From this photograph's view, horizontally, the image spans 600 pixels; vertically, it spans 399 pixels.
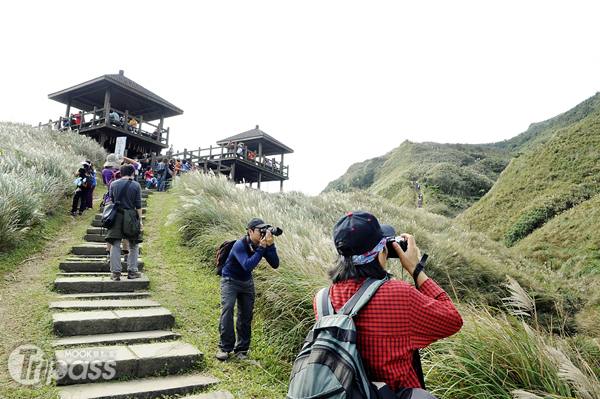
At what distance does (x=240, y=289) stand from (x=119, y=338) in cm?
143

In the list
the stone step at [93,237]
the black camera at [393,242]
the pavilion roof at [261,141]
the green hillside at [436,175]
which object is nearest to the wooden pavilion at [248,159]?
the pavilion roof at [261,141]

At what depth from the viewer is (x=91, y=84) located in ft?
60.0

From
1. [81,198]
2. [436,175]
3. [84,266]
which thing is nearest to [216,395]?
[84,266]

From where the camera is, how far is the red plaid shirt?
136 cm

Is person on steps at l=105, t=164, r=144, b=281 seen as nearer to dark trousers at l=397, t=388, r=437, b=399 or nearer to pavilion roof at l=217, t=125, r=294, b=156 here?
dark trousers at l=397, t=388, r=437, b=399

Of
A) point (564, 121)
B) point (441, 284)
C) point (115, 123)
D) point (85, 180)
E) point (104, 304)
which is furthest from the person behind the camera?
point (564, 121)

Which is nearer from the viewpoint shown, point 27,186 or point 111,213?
point 111,213

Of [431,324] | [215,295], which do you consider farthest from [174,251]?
[431,324]

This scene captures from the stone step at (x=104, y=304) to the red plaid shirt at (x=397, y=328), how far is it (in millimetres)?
3955

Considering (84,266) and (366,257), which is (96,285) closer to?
(84,266)

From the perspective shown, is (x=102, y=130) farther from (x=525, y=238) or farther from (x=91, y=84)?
(x=525, y=238)

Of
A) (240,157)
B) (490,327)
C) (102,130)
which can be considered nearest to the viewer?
(490,327)

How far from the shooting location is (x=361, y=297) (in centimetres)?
141

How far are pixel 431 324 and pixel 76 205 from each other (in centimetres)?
938
